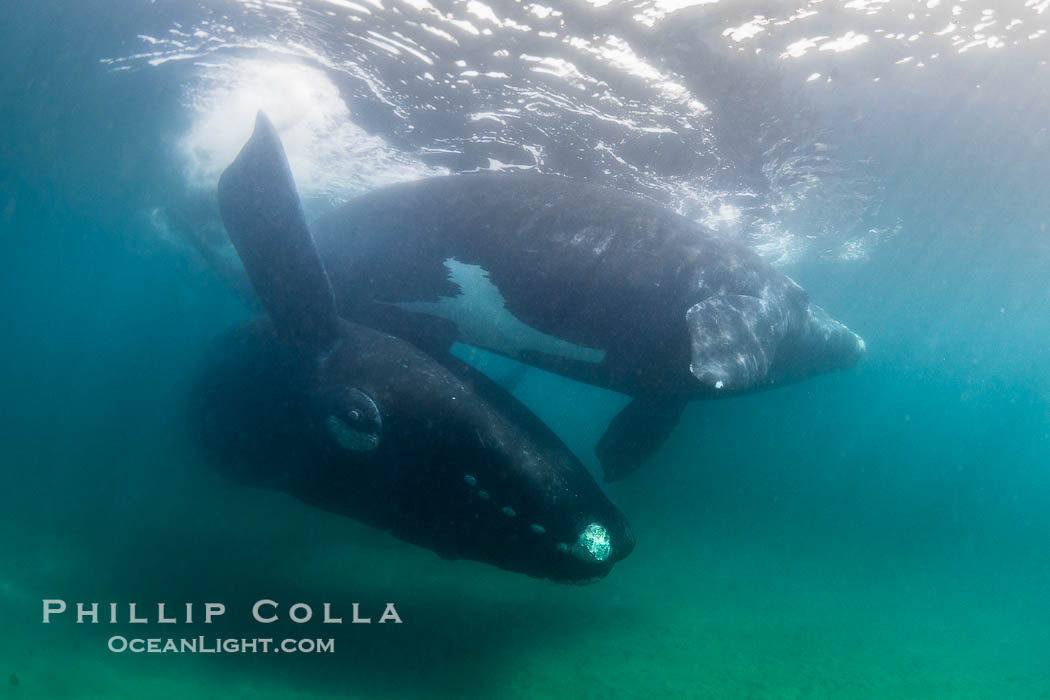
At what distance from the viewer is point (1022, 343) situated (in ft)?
215

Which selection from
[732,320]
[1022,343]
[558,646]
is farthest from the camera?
[1022,343]

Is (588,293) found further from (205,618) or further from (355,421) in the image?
(205,618)

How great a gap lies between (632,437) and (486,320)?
277cm

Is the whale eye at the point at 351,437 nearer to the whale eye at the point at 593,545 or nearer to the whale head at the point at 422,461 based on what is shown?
the whale head at the point at 422,461

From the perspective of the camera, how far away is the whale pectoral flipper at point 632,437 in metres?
7.76

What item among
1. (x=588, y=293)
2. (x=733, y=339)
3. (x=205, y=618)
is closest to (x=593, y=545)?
(x=733, y=339)

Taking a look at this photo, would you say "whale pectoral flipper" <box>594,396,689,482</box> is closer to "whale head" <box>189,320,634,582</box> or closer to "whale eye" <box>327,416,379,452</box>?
"whale head" <box>189,320,634,582</box>

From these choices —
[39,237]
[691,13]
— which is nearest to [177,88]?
[691,13]

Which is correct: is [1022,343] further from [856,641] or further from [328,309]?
[328,309]

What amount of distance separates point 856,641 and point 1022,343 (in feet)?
243

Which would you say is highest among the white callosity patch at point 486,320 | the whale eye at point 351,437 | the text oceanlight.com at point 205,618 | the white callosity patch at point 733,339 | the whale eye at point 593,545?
the white callosity patch at point 733,339

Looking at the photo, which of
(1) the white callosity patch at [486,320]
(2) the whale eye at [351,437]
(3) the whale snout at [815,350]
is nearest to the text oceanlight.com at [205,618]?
(2) the whale eye at [351,437]

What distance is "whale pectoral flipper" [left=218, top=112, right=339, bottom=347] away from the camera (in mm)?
5441

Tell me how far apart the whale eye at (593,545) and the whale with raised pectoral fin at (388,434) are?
11 millimetres
